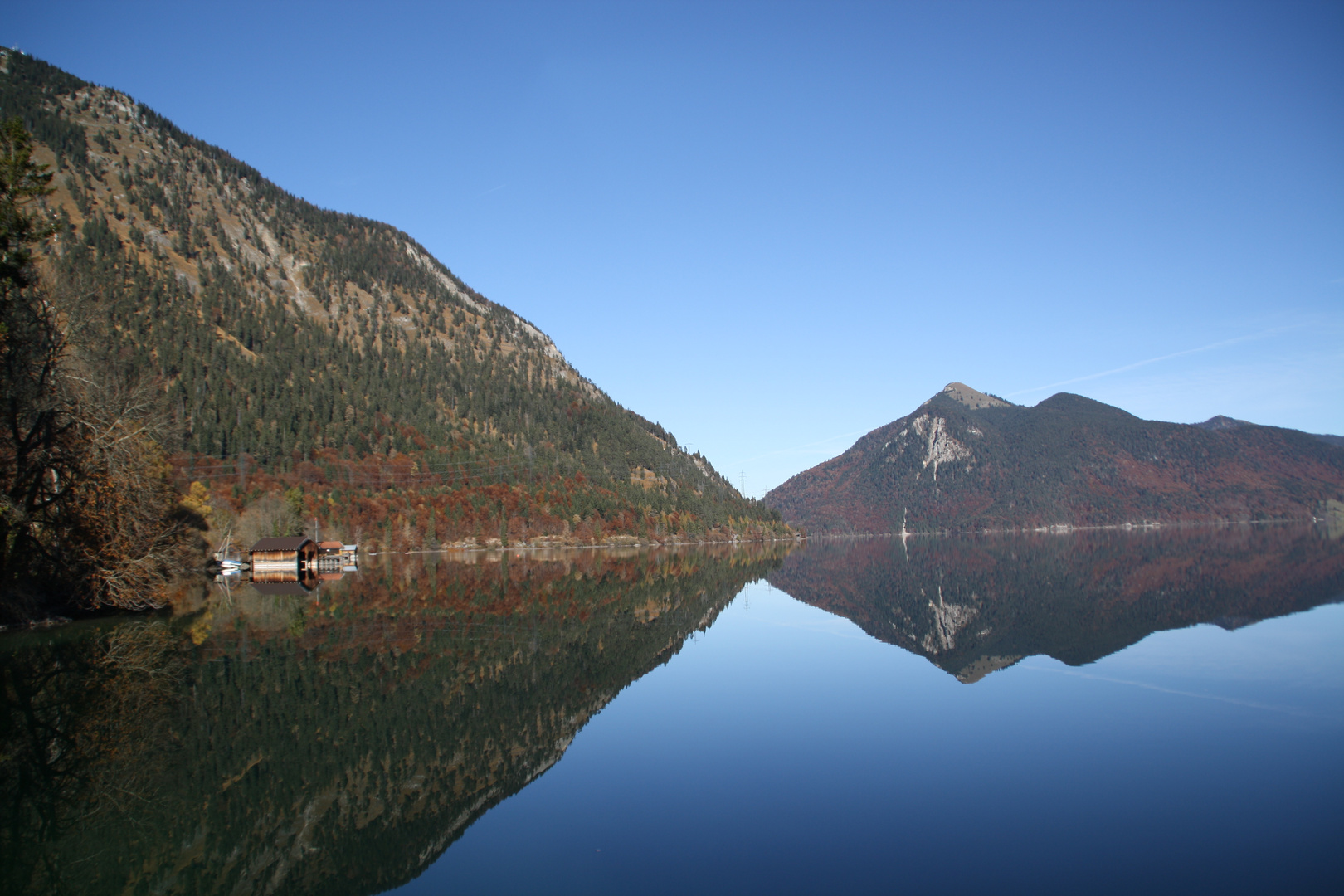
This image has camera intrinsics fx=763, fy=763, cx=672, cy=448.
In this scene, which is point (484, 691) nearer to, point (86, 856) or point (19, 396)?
point (86, 856)

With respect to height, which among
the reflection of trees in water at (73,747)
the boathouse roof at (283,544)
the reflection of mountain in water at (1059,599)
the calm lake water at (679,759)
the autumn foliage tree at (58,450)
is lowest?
the reflection of mountain in water at (1059,599)

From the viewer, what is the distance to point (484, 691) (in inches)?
676

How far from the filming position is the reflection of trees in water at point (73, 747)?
9095mm

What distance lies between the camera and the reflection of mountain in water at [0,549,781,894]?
907cm

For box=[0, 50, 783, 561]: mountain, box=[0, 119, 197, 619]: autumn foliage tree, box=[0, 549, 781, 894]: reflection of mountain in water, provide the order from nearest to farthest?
box=[0, 549, 781, 894]: reflection of mountain in water, box=[0, 119, 197, 619]: autumn foliage tree, box=[0, 50, 783, 561]: mountain

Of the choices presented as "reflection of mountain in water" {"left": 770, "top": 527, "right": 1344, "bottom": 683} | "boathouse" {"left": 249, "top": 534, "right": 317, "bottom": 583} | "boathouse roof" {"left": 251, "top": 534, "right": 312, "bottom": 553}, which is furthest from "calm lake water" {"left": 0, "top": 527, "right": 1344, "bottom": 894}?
A: "boathouse roof" {"left": 251, "top": 534, "right": 312, "bottom": 553}

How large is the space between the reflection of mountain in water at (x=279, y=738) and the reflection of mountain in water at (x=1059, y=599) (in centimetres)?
944

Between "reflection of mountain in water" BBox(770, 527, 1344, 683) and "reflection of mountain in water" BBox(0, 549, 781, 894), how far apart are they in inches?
372

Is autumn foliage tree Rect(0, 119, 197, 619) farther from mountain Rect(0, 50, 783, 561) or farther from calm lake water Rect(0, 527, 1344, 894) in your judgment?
mountain Rect(0, 50, 783, 561)

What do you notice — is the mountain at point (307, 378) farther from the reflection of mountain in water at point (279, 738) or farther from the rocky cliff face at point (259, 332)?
the reflection of mountain in water at point (279, 738)

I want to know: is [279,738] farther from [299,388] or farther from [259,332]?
[259,332]

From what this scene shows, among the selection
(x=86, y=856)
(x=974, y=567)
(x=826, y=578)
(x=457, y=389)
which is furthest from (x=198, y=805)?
(x=457, y=389)

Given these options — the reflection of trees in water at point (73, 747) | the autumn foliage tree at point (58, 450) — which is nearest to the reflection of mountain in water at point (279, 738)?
the reflection of trees in water at point (73, 747)

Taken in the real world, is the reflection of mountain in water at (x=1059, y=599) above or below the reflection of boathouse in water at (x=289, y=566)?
below
